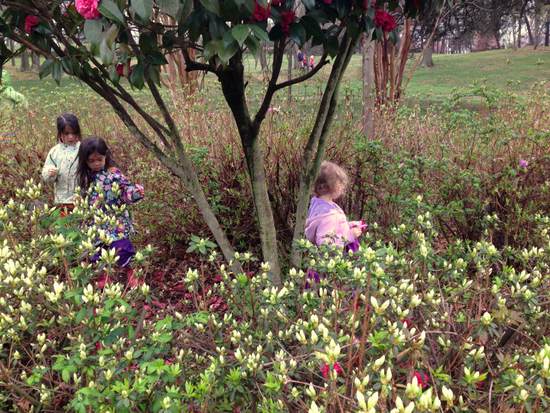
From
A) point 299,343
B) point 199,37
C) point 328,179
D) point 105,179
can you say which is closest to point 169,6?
point 199,37

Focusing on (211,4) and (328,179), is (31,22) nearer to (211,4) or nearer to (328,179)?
(211,4)

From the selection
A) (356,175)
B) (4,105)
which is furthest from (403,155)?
(4,105)

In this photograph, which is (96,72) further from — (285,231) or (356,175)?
(356,175)

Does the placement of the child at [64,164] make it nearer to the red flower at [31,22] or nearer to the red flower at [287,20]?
the red flower at [31,22]

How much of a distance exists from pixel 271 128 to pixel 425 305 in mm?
2443

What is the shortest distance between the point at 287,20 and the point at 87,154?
1.83 metres

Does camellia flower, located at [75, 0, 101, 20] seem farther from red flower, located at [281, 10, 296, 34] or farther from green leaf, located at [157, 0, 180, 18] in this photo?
red flower, located at [281, 10, 296, 34]

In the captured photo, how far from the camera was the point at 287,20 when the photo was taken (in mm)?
1858

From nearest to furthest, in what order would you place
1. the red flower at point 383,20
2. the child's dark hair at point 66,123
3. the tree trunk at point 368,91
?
the red flower at point 383,20 < the child's dark hair at point 66,123 < the tree trunk at point 368,91

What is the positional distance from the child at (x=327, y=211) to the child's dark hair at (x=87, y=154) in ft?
4.79

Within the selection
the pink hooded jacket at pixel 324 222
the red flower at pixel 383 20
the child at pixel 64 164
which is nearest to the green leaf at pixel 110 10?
the red flower at pixel 383 20

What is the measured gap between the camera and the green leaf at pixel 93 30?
4.54 feet

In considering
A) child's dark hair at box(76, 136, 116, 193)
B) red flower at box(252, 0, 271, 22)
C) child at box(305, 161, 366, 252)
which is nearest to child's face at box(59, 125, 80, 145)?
child's dark hair at box(76, 136, 116, 193)

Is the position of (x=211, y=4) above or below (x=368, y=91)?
above
